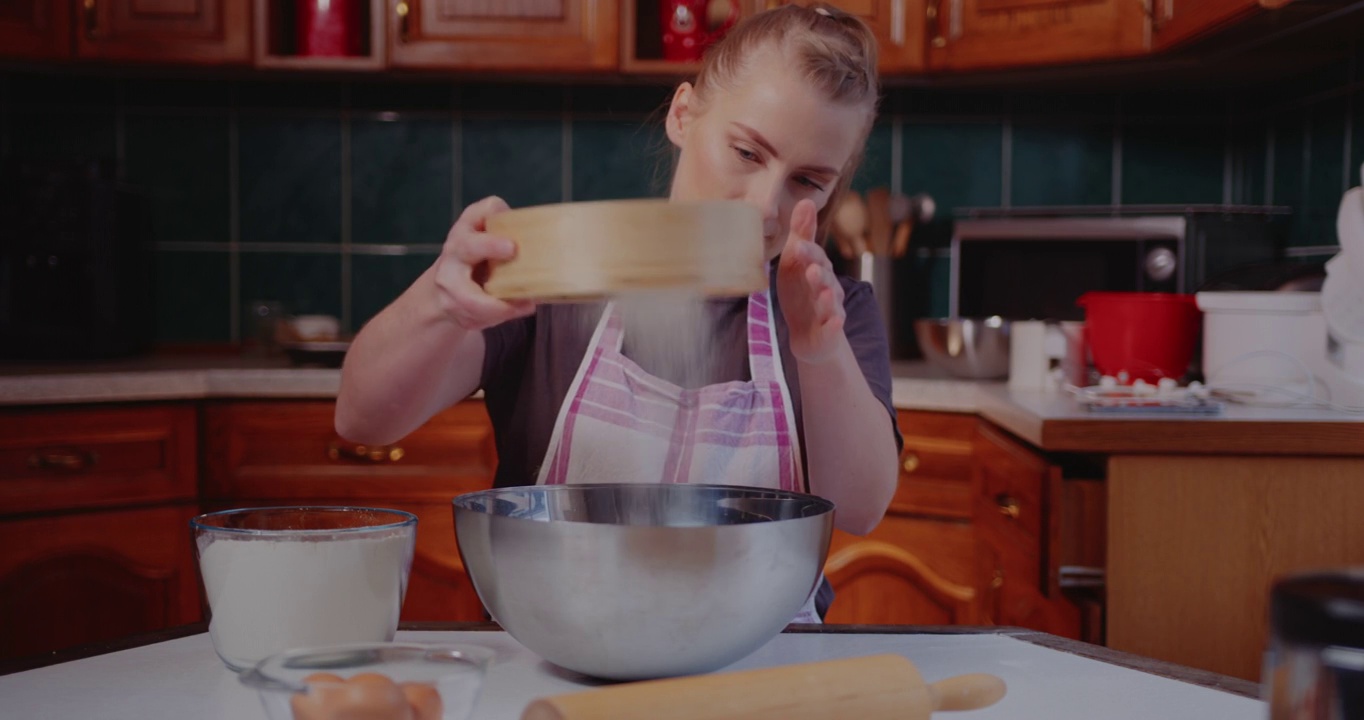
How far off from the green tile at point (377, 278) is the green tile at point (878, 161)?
973 mm

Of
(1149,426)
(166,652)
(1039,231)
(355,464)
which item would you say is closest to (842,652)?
(166,652)

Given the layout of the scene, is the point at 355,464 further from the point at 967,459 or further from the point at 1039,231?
the point at 1039,231

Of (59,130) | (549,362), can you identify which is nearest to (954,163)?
(549,362)

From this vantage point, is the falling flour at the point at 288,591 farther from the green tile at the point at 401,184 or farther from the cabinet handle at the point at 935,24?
the green tile at the point at 401,184

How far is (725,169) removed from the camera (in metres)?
1.06

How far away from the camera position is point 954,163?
2.73 m

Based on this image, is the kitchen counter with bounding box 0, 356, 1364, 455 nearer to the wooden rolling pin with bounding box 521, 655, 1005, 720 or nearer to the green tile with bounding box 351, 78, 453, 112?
the green tile with bounding box 351, 78, 453, 112

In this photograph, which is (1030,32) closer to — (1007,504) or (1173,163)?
(1173,163)

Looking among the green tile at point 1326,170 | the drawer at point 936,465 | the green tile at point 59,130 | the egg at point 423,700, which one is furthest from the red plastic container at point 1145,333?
the green tile at point 59,130

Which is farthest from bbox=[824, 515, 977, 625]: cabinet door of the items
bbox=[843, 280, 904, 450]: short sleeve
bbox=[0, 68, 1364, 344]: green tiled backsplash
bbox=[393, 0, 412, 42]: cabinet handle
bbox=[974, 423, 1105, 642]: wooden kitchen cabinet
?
bbox=[393, 0, 412, 42]: cabinet handle

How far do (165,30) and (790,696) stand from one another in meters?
2.32

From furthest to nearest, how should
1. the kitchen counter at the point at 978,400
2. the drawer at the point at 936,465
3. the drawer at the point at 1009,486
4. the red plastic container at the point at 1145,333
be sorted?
the drawer at the point at 936,465 → the red plastic container at the point at 1145,333 → the drawer at the point at 1009,486 → the kitchen counter at the point at 978,400

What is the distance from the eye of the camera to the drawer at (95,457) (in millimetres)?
1980

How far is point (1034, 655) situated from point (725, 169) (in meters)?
0.50
